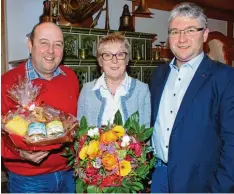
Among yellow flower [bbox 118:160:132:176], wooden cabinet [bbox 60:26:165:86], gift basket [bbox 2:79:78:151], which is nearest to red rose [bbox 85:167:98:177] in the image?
yellow flower [bbox 118:160:132:176]

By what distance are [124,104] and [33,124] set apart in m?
0.57

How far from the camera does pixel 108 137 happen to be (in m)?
1.35

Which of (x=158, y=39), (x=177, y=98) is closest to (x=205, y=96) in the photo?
(x=177, y=98)

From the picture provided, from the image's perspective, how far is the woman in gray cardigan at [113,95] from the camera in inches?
71.2

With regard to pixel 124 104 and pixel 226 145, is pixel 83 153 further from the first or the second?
pixel 226 145

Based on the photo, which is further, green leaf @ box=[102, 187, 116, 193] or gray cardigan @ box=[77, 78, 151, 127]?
gray cardigan @ box=[77, 78, 151, 127]

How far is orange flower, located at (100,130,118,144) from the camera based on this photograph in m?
1.35

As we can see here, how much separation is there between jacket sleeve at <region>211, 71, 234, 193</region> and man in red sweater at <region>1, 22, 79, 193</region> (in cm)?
83

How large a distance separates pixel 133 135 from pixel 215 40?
4.42 meters

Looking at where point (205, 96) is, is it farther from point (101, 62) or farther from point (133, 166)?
point (101, 62)

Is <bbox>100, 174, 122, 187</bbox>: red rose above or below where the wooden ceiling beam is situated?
below

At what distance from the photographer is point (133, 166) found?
1.37 metres

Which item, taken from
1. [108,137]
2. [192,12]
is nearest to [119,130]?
[108,137]

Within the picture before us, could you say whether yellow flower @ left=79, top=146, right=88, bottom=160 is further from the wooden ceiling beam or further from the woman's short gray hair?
the wooden ceiling beam
